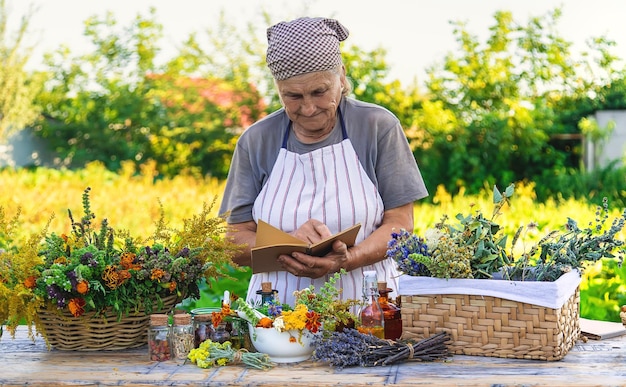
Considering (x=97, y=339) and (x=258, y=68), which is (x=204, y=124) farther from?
(x=97, y=339)

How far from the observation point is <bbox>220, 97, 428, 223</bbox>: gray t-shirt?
3037mm

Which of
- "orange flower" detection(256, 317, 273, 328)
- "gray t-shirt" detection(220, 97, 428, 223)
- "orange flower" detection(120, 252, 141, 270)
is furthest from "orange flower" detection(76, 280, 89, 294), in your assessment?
"gray t-shirt" detection(220, 97, 428, 223)

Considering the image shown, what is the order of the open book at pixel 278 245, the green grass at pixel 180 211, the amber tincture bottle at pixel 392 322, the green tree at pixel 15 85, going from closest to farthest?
the amber tincture bottle at pixel 392 322, the open book at pixel 278 245, the green grass at pixel 180 211, the green tree at pixel 15 85

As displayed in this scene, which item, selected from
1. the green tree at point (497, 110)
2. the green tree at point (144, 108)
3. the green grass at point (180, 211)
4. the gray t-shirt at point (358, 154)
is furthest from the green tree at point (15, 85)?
the gray t-shirt at point (358, 154)

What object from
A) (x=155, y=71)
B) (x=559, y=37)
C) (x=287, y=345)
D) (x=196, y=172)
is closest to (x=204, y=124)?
(x=196, y=172)

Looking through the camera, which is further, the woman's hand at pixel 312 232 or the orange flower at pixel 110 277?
the woman's hand at pixel 312 232

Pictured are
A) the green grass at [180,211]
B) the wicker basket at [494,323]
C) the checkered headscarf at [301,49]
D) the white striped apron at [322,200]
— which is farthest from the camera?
the green grass at [180,211]

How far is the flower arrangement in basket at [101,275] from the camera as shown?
96.6 inches

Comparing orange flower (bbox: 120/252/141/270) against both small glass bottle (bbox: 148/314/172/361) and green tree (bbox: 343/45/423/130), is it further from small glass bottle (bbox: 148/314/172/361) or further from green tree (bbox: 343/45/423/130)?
green tree (bbox: 343/45/423/130)

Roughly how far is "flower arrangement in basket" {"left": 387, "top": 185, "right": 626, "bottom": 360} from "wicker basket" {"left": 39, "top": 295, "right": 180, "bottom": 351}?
798 millimetres

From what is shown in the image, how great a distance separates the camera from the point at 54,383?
2.31 meters

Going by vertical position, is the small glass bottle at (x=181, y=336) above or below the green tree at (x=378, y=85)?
below

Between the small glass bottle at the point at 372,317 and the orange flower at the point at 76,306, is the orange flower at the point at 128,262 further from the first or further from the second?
the small glass bottle at the point at 372,317

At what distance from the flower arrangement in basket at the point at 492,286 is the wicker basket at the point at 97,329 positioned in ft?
2.62
